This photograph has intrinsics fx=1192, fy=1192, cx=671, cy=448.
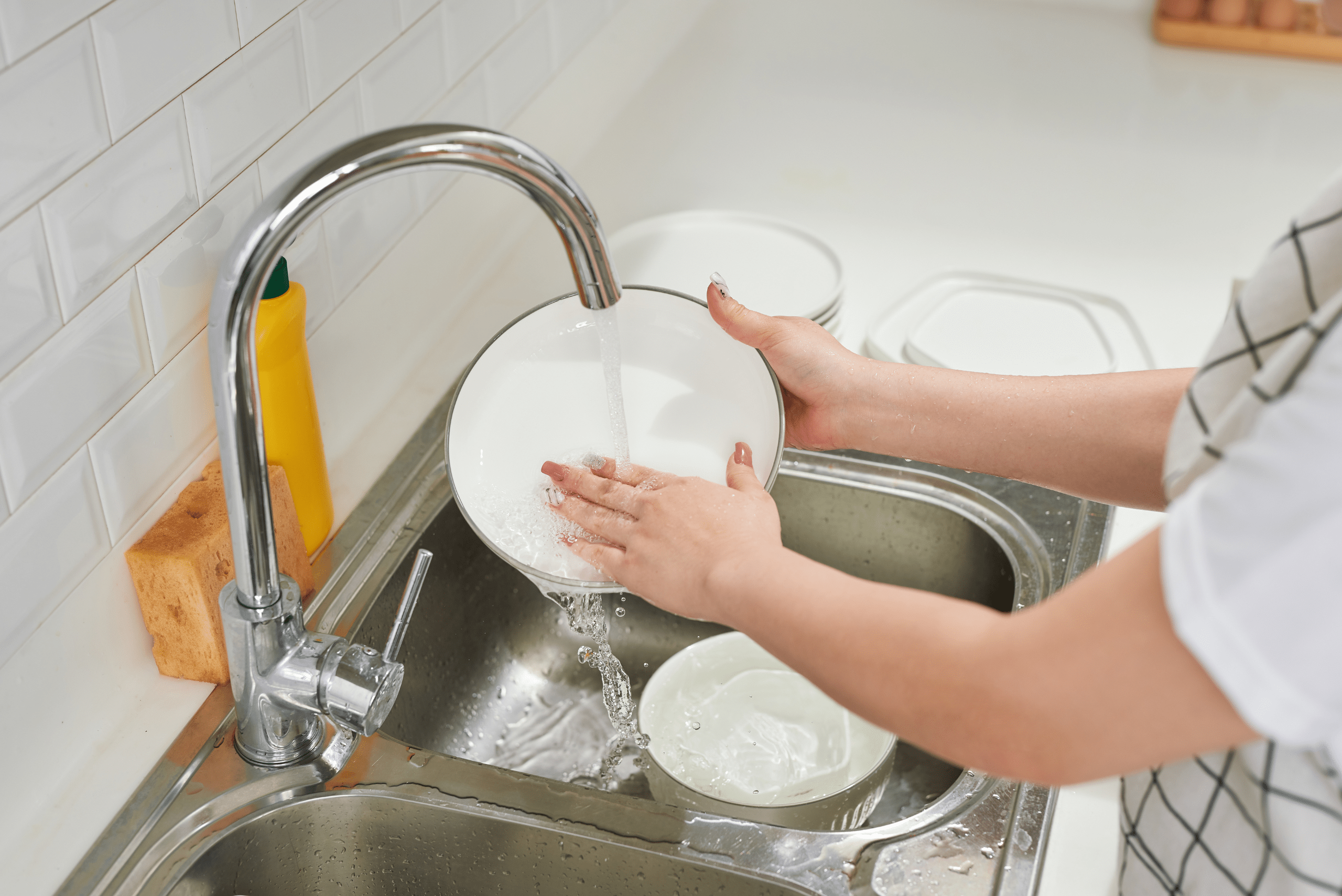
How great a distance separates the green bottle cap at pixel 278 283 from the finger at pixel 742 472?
0.36 metres

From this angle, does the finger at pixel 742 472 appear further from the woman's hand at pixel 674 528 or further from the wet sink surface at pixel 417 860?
the wet sink surface at pixel 417 860

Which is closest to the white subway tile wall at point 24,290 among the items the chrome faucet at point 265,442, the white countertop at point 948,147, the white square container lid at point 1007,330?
the chrome faucet at point 265,442

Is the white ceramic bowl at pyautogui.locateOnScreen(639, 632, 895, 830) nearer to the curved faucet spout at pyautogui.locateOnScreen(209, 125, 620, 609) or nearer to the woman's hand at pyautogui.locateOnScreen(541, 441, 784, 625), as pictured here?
the woman's hand at pyautogui.locateOnScreen(541, 441, 784, 625)

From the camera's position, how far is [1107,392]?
851 mm

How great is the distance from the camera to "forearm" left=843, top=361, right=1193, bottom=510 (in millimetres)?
835

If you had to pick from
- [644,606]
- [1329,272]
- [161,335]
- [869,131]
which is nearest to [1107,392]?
[1329,272]

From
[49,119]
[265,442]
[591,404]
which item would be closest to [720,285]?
[591,404]

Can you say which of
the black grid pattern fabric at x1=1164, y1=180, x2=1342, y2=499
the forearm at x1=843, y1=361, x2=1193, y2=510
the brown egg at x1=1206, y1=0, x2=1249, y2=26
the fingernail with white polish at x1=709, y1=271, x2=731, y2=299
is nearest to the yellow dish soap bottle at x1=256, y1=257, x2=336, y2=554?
the fingernail with white polish at x1=709, y1=271, x2=731, y2=299

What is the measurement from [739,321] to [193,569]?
438mm

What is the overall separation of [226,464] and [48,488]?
0.16m

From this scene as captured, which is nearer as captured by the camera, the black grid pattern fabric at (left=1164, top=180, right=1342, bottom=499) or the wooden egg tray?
the black grid pattern fabric at (left=1164, top=180, right=1342, bottom=499)

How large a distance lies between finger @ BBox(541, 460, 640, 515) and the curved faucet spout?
146 millimetres

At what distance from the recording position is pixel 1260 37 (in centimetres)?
196

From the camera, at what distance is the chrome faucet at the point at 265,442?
24.7 inches
